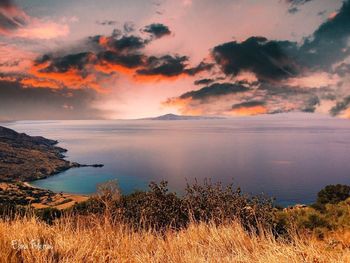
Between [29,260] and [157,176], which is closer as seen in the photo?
[29,260]

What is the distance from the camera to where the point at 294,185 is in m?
118

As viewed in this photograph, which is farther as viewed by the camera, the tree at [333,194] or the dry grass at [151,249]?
the tree at [333,194]

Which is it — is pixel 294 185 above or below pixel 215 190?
below

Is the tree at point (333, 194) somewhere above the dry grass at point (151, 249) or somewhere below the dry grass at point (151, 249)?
below

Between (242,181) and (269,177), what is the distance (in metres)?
13.6

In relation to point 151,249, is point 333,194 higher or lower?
lower

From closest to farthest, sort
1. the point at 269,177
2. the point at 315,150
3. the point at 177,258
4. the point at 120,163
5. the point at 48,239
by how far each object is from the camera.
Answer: the point at 177,258 → the point at 48,239 → the point at 269,177 → the point at 120,163 → the point at 315,150

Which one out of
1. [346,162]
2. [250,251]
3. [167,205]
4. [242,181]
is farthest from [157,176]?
[250,251]

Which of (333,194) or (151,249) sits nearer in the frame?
(151,249)

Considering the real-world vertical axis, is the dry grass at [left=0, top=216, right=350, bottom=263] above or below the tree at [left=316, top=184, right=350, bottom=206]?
above

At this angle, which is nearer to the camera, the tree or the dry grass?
the dry grass

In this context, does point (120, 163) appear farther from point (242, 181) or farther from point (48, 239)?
point (48, 239)

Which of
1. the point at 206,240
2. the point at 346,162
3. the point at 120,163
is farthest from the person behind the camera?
the point at 120,163

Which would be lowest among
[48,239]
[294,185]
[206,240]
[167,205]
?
[294,185]
